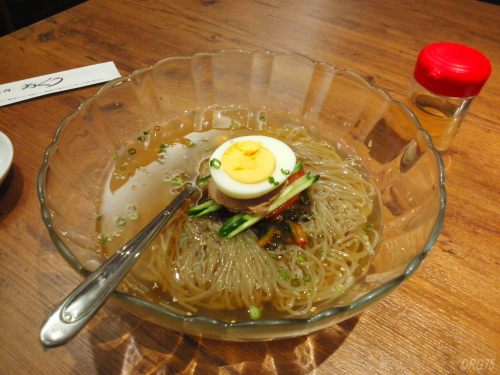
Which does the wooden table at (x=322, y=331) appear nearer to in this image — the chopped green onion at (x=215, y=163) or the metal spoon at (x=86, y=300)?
the metal spoon at (x=86, y=300)

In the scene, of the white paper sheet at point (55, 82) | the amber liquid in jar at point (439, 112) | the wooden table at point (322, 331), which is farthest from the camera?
the white paper sheet at point (55, 82)

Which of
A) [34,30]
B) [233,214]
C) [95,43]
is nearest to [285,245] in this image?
[233,214]

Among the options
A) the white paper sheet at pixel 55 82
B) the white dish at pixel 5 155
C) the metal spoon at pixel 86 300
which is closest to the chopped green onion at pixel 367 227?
the metal spoon at pixel 86 300

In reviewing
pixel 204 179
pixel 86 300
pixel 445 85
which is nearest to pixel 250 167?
pixel 204 179

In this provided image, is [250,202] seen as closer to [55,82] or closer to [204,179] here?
[204,179]

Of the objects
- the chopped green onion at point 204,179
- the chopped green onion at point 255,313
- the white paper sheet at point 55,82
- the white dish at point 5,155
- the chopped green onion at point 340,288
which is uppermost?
the white paper sheet at point 55,82
